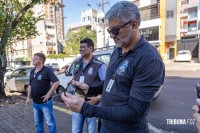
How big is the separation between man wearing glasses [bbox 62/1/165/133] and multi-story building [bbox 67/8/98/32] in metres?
63.6

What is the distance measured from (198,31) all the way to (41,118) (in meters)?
33.5

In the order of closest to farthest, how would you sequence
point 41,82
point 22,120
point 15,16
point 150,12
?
point 41,82 < point 22,120 < point 15,16 < point 150,12

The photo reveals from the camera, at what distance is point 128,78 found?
5.38ft

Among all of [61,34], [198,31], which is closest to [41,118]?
[198,31]

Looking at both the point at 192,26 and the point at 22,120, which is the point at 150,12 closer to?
the point at 192,26

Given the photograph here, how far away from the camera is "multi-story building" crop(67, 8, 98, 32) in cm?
6462

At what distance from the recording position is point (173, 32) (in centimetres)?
3170

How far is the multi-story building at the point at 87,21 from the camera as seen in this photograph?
64625 millimetres

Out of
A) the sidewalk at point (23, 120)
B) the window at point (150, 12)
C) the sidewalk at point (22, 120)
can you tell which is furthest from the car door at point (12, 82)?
the window at point (150, 12)

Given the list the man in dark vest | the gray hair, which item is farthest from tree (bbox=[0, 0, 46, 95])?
the gray hair

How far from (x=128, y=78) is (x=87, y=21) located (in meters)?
65.9

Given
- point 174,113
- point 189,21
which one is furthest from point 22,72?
point 189,21

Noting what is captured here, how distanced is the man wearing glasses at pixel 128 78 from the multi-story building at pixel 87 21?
209 ft

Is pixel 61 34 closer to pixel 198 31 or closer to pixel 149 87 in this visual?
pixel 198 31
